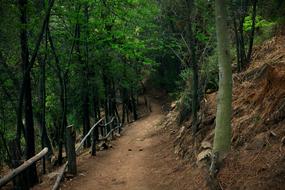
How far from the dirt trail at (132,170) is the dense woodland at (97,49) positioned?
1698mm

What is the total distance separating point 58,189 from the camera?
33.9ft

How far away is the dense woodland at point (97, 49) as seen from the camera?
11.1 meters

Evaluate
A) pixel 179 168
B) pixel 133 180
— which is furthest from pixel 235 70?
pixel 133 180

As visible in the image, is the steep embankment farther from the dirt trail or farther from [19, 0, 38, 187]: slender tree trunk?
→ [19, 0, 38, 187]: slender tree trunk

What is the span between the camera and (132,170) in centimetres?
1288

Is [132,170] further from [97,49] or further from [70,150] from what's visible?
[97,49]

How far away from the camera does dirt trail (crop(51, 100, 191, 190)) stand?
10656 millimetres

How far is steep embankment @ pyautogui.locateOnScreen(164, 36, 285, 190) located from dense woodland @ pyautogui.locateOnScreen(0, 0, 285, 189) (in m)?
0.51

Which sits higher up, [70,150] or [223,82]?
[223,82]

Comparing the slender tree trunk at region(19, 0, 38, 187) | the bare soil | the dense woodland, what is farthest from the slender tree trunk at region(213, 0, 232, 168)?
the slender tree trunk at region(19, 0, 38, 187)

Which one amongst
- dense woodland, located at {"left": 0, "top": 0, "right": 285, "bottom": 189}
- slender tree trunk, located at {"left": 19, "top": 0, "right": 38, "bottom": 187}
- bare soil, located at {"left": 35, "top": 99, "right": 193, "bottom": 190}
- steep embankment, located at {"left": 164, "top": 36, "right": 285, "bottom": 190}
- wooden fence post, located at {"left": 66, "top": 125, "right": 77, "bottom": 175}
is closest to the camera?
steep embankment, located at {"left": 164, "top": 36, "right": 285, "bottom": 190}

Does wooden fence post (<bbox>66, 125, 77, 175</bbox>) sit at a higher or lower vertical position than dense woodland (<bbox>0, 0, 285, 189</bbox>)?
lower

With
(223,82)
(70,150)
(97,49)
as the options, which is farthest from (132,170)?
(97,49)

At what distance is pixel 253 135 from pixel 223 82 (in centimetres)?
195
